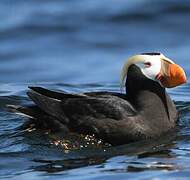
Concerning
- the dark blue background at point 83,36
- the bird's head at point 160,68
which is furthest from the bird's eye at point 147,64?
the dark blue background at point 83,36

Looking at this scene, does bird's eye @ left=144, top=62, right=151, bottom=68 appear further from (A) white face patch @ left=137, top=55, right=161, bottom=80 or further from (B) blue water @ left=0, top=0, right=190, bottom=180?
(B) blue water @ left=0, top=0, right=190, bottom=180

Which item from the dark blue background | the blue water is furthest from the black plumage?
the dark blue background

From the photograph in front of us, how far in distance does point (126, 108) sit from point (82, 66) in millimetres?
4507

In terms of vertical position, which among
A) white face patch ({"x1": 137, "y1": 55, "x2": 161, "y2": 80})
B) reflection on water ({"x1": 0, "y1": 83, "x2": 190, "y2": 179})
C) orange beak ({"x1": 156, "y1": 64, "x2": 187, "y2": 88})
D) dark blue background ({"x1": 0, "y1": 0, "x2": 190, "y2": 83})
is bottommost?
reflection on water ({"x1": 0, "y1": 83, "x2": 190, "y2": 179})

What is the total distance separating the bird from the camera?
31.1 feet

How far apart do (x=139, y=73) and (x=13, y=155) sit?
1.70 metres

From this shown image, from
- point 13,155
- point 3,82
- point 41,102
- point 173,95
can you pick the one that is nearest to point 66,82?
point 3,82

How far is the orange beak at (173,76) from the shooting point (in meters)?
9.71

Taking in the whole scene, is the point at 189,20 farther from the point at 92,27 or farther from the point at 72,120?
the point at 72,120

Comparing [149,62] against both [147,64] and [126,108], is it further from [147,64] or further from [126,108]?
[126,108]

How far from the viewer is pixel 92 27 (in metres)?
16.3

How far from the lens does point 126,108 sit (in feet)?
31.3

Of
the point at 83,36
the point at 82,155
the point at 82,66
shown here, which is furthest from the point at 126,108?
the point at 83,36

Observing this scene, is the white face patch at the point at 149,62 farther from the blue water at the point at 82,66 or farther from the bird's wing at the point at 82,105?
the blue water at the point at 82,66
